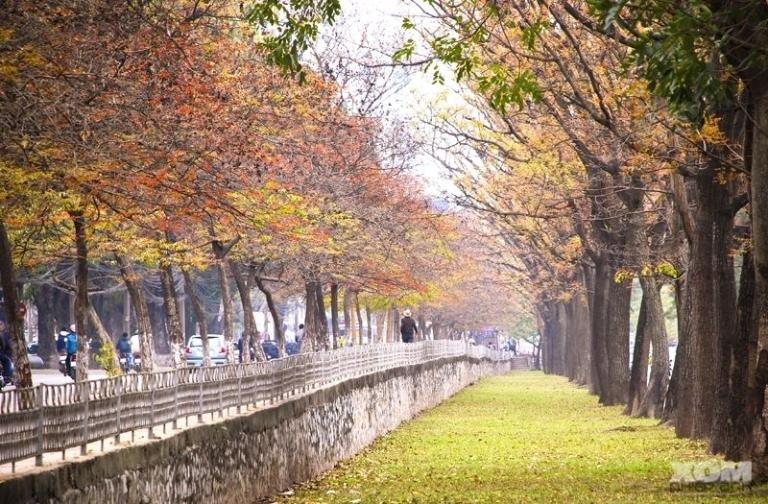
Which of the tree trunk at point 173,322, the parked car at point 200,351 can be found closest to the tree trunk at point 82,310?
the tree trunk at point 173,322

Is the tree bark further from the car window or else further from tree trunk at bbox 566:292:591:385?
the car window

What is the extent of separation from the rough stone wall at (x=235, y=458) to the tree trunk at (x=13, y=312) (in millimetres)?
4466

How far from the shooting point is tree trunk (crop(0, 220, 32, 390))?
2214cm

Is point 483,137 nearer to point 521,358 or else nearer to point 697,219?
point 697,219

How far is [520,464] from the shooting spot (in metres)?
22.2

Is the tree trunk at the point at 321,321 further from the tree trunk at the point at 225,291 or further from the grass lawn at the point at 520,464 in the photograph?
the grass lawn at the point at 520,464

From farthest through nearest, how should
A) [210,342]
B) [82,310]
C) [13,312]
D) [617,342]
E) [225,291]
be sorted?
[210,342]
[225,291]
[617,342]
[82,310]
[13,312]

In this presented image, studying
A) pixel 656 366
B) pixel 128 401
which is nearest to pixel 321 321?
pixel 656 366

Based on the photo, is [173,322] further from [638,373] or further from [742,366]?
[742,366]

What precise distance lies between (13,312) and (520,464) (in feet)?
26.6

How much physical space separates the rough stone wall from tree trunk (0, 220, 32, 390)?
447cm

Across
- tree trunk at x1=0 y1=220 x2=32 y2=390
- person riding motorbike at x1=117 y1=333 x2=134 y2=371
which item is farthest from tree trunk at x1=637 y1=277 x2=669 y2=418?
person riding motorbike at x1=117 y1=333 x2=134 y2=371

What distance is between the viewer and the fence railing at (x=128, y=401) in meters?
9.88

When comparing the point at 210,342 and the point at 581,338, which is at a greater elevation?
the point at 210,342
